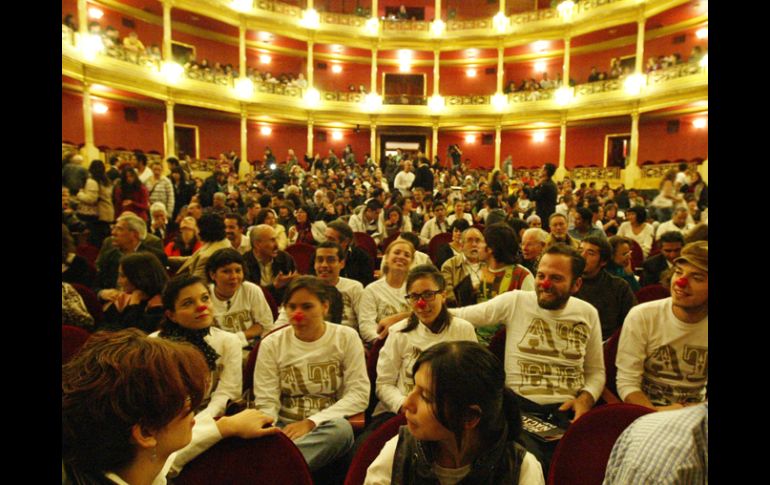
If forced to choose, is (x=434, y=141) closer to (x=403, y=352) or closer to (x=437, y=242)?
(x=437, y=242)

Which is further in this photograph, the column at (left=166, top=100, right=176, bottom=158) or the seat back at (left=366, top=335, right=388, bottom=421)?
the column at (left=166, top=100, right=176, bottom=158)

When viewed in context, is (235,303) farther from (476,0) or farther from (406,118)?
(476,0)

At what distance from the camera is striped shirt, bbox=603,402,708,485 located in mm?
933

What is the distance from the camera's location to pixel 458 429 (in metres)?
1.38

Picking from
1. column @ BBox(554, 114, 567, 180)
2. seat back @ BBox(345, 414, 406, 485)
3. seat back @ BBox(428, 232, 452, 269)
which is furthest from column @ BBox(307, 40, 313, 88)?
seat back @ BBox(345, 414, 406, 485)

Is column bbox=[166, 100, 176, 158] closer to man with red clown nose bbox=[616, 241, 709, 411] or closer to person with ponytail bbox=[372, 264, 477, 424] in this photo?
person with ponytail bbox=[372, 264, 477, 424]

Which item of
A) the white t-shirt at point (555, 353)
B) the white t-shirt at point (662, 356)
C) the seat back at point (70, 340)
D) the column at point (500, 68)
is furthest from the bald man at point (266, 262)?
the column at point (500, 68)

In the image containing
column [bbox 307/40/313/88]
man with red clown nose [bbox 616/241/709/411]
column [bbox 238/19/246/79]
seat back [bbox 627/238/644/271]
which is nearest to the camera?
man with red clown nose [bbox 616/241/709/411]

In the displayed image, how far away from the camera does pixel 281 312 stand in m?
3.38

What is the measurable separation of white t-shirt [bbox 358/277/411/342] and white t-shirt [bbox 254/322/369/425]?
100cm

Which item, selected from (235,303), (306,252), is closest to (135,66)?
(306,252)

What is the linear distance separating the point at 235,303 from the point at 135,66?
14919 millimetres

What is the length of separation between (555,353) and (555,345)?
1.7 inches

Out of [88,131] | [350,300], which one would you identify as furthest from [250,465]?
[88,131]
